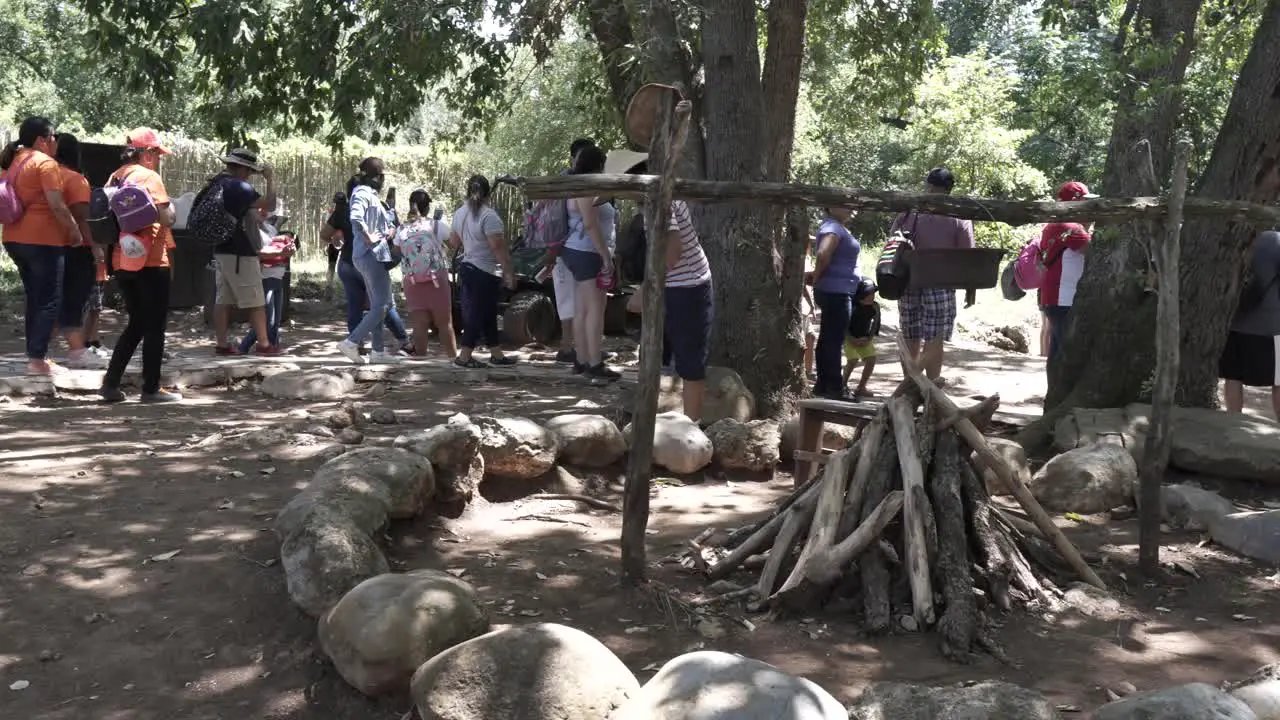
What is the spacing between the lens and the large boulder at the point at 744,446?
7.04m

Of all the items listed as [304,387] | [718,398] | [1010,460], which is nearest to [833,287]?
[718,398]

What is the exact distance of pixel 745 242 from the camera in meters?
7.88

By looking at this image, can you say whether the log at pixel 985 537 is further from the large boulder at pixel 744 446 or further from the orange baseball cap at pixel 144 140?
the orange baseball cap at pixel 144 140

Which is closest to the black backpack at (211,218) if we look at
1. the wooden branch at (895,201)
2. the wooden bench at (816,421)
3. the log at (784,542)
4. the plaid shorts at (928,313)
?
the wooden branch at (895,201)

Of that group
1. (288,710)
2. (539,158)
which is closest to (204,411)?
(288,710)

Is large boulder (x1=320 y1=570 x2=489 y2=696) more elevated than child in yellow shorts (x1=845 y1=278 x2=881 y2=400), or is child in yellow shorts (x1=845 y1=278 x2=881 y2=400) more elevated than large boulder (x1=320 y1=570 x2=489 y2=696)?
child in yellow shorts (x1=845 y1=278 x2=881 y2=400)

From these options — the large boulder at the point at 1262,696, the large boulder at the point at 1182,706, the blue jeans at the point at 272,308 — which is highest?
the blue jeans at the point at 272,308

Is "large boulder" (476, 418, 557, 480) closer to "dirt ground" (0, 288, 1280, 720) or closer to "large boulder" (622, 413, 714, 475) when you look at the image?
"dirt ground" (0, 288, 1280, 720)

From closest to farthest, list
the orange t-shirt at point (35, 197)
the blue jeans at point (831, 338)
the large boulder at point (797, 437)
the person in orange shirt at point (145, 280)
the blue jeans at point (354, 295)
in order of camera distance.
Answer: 1. the large boulder at point (797, 437)
2. the person in orange shirt at point (145, 280)
3. the orange t-shirt at point (35, 197)
4. the blue jeans at point (831, 338)
5. the blue jeans at point (354, 295)

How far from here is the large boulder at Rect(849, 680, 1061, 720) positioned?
11.4ft

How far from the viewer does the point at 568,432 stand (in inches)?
258

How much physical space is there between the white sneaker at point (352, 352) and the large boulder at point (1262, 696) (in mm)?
7418

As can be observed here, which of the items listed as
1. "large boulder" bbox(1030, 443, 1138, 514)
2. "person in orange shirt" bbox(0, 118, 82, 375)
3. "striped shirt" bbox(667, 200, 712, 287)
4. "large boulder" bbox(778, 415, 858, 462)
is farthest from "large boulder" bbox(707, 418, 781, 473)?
"person in orange shirt" bbox(0, 118, 82, 375)

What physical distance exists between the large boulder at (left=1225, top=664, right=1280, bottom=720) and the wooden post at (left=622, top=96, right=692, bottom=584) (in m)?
2.18
